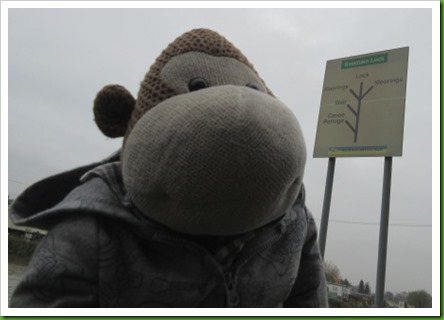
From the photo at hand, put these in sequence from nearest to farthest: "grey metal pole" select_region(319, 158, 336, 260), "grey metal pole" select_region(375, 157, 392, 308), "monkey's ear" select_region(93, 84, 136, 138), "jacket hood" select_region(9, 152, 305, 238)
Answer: "jacket hood" select_region(9, 152, 305, 238)
"monkey's ear" select_region(93, 84, 136, 138)
"grey metal pole" select_region(375, 157, 392, 308)
"grey metal pole" select_region(319, 158, 336, 260)

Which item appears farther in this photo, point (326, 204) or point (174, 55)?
point (326, 204)

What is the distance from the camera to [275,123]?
634mm

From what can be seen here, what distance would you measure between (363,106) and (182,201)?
7.02 ft

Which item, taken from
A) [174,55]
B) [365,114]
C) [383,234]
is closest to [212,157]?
[174,55]

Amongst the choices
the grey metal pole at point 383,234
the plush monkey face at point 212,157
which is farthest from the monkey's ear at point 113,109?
the grey metal pole at point 383,234

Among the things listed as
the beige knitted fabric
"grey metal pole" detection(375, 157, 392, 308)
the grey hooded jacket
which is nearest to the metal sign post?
"grey metal pole" detection(375, 157, 392, 308)

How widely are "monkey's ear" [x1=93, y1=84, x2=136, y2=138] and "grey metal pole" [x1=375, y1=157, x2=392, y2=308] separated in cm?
182

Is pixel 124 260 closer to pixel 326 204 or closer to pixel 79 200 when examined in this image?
pixel 79 200

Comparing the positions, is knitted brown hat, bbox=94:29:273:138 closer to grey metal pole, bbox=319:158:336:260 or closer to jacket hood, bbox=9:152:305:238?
→ jacket hood, bbox=9:152:305:238

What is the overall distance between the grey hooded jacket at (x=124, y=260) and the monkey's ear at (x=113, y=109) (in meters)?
0.09

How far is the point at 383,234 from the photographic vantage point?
2.20 m

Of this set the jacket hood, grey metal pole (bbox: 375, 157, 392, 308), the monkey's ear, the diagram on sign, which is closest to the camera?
the jacket hood

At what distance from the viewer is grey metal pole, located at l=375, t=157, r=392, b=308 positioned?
2.11 m

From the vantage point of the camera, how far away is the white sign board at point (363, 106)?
92.7 inches
